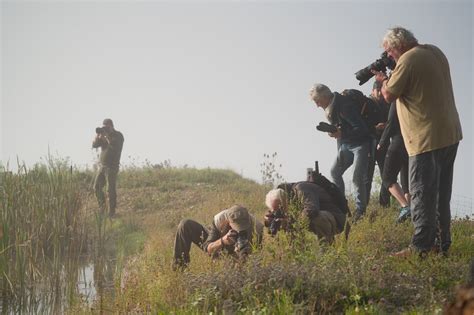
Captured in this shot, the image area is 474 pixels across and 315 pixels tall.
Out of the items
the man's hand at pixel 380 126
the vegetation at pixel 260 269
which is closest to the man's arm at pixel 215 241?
the vegetation at pixel 260 269

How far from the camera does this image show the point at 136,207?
49.9 ft

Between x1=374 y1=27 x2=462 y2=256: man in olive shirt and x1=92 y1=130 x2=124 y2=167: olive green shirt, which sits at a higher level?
x1=92 y1=130 x2=124 y2=167: olive green shirt

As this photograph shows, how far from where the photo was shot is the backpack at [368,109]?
7.57 meters

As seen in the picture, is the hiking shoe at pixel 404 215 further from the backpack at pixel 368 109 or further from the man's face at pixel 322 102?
the man's face at pixel 322 102

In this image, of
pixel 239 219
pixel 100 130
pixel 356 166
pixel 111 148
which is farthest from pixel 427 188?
pixel 100 130

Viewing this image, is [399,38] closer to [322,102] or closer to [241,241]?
[322,102]

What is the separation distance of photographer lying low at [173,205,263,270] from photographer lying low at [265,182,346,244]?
0.25 metres

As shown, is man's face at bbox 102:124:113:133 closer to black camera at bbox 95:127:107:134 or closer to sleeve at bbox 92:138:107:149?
black camera at bbox 95:127:107:134

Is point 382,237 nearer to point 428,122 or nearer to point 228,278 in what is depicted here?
point 428,122

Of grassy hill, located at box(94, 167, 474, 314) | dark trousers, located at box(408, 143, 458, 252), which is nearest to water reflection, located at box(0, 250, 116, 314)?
grassy hill, located at box(94, 167, 474, 314)

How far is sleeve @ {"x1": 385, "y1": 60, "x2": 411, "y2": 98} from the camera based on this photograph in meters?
5.32

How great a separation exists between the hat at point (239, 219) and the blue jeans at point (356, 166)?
2.04 metres

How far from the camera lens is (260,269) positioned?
4.97 meters

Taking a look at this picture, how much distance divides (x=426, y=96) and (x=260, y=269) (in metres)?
2.23
